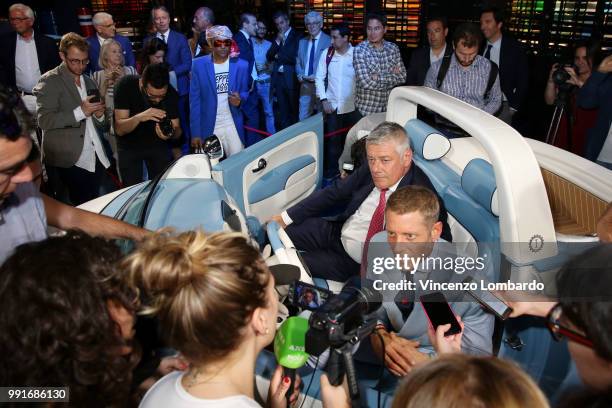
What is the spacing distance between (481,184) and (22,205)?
1919mm

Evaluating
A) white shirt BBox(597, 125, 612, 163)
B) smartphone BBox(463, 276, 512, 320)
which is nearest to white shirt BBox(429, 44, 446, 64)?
white shirt BBox(597, 125, 612, 163)

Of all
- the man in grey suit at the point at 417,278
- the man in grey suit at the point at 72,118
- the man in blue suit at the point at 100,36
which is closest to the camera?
the man in grey suit at the point at 417,278

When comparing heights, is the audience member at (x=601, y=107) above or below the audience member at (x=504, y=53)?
Result: below

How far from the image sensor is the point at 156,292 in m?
1.17

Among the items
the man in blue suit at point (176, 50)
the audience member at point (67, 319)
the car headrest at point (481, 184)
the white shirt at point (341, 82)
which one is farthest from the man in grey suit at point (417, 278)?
the man in blue suit at point (176, 50)

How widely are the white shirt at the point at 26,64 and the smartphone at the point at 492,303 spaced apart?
4.52m

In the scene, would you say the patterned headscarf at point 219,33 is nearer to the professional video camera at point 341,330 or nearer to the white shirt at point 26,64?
the white shirt at point 26,64

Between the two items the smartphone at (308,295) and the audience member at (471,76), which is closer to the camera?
the smartphone at (308,295)

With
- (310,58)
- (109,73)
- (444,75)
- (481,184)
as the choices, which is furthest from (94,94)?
(310,58)

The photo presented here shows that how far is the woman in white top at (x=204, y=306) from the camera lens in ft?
3.77

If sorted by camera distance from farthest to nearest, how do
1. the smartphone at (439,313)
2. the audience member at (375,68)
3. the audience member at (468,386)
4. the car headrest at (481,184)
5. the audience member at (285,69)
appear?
the audience member at (285,69) → the audience member at (375,68) → the car headrest at (481,184) → the smartphone at (439,313) → the audience member at (468,386)

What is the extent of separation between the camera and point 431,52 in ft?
16.0

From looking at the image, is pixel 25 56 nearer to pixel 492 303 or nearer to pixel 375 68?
pixel 375 68

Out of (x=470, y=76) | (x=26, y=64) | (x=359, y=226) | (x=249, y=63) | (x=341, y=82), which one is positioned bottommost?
(x=359, y=226)
